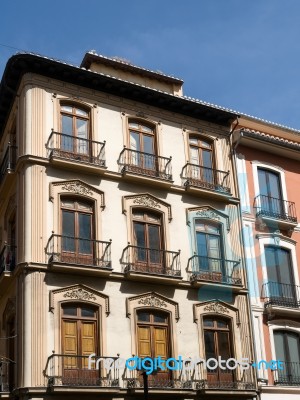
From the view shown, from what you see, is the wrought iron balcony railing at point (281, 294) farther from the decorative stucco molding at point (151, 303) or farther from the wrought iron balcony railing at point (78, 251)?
the wrought iron balcony railing at point (78, 251)

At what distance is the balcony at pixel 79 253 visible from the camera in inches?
818

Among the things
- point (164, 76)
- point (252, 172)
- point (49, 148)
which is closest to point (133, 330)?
point (49, 148)

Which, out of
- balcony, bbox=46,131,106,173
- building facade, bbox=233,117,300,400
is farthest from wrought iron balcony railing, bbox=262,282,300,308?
balcony, bbox=46,131,106,173

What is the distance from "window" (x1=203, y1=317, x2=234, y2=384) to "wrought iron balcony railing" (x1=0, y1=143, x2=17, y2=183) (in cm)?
886

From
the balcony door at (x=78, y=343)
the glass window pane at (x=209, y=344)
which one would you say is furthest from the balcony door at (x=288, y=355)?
the balcony door at (x=78, y=343)

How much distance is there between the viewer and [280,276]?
84.7 ft

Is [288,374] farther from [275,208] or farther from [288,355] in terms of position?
[275,208]

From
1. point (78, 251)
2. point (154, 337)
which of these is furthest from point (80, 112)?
point (154, 337)

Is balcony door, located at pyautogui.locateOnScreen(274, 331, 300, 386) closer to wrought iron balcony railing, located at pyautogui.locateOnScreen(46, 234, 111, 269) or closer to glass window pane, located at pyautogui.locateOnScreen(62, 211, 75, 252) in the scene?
wrought iron balcony railing, located at pyautogui.locateOnScreen(46, 234, 111, 269)

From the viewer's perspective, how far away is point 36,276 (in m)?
20.3

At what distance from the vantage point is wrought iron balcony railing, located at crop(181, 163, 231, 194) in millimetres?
25078

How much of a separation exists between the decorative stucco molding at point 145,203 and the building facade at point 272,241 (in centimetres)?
365

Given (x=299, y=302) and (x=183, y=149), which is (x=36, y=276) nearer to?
(x=183, y=149)

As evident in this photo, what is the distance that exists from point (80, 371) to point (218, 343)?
567 cm
